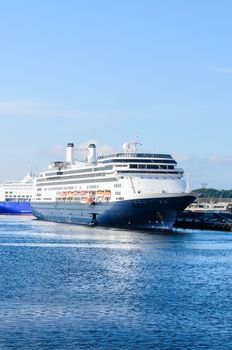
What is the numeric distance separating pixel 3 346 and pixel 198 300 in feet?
48.6

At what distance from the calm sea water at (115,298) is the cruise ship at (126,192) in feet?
87.3

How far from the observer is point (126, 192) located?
109m

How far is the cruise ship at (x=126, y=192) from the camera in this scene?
10382 centimetres

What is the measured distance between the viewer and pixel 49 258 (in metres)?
66.6

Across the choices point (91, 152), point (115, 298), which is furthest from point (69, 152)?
point (115, 298)

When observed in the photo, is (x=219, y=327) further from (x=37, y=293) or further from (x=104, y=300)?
(x=37, y=293)

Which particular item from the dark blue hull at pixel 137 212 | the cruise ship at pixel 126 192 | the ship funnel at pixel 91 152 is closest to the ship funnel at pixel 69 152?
the ship funnel at pixel 91 152

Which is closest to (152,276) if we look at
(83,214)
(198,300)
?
(198,300)

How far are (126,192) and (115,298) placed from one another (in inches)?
2570

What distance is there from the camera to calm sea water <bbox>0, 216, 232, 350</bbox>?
34062mm

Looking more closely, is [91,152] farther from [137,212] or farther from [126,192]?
[137,212]

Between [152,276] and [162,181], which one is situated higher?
[162,181]

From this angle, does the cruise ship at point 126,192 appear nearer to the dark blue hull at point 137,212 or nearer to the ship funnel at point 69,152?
the dark blue hull at point 137,212

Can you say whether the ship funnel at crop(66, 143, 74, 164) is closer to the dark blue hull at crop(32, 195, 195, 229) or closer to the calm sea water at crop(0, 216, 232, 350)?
the dark blue hull at crop(32, 195, 195, 229)
